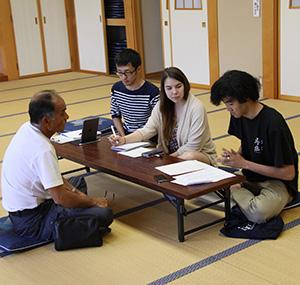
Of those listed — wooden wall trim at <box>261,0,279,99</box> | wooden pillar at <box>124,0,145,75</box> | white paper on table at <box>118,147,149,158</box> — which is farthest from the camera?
wooden pillar at <box>124,0,145,75</box>

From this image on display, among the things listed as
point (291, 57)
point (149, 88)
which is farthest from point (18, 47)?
point (149, 88)

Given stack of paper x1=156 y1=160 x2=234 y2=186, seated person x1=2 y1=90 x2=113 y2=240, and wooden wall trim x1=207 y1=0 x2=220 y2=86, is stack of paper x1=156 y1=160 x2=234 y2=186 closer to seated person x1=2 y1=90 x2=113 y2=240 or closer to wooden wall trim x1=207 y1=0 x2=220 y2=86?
seated person x1=2 y1=90 x2=113 y2=240

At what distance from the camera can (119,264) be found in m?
2.77

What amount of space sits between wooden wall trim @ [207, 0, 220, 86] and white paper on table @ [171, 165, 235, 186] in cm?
418

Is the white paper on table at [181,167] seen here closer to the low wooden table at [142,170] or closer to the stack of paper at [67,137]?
the low wooden table at [142,170]

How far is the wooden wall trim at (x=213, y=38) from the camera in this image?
22.5 ft

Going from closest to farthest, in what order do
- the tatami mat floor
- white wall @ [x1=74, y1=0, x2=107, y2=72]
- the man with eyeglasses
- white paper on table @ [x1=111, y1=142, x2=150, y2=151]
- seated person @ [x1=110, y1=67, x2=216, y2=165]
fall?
1. the tatami mat floor
2. seated person @ [x1=110, y1=67, x2=216, y2=165]
3. white paper on table @ [x1=111, y1=142, x2=150, y2=151]
4. the man with eyeglasses
5. white wall @ [x1=74, y1=0, x2=107, y2=72]

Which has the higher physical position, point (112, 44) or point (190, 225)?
point (112, 44)

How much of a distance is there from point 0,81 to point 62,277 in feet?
23.4

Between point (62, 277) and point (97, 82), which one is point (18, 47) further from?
point (62, 277)

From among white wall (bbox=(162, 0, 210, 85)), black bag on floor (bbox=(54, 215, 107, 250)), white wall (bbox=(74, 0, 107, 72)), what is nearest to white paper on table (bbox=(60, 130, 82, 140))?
black bag on floor (bbox=(54, 215, 107, 250))

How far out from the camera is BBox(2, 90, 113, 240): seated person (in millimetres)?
2809

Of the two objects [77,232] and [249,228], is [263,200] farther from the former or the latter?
[77,232]

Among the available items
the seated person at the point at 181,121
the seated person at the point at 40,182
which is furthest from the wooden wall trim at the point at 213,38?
the seated person at the point at 40,182
